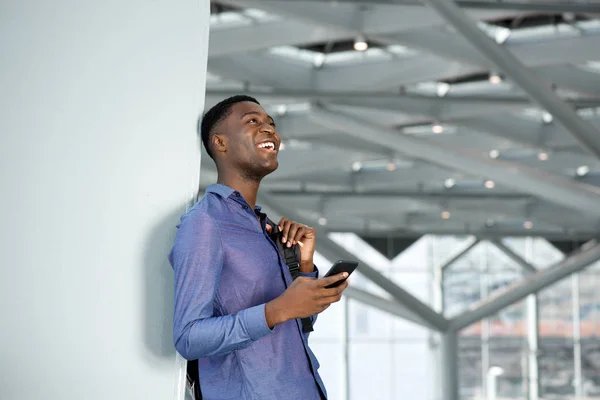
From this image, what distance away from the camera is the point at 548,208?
42.0 m

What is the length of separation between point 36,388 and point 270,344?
2.89 feet

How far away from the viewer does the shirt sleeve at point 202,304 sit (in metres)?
3.16

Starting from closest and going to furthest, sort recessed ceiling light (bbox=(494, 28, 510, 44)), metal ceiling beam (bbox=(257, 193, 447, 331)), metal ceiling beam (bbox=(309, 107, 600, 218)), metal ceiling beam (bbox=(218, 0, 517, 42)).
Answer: metal ceiling beam (bbox=(218, 0, 517, 42)), metal ceiling beam (bbox=(309, 107, 600, 218)), recessed ceiling light (bbox=(494, 28, 510, 44)), metal ceiling beam (bbox=(257, 193, 447, 331))

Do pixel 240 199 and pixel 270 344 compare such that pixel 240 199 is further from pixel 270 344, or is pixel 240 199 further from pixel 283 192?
pixel 283 192

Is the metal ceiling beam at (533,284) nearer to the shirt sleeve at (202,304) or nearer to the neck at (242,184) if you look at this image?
the neck at (242,184)

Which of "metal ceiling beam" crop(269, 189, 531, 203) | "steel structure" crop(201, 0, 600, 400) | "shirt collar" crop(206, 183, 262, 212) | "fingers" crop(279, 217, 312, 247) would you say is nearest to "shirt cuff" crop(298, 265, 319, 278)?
"fingers" crop(279, 217, 312, 247)

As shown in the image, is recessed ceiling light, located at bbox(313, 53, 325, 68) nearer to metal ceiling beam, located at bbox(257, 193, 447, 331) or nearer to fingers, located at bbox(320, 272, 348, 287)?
metal ceiling beam, located at bbox(257, 193, 447, 331)

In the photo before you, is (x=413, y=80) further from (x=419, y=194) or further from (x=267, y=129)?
(x=267, y=129)

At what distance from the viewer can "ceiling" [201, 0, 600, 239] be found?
58.5 feet

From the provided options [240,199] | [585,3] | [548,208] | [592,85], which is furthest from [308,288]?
[548,208]

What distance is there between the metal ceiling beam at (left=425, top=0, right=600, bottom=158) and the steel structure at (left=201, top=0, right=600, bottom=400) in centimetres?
2

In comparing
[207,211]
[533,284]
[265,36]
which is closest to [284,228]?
[207,211]

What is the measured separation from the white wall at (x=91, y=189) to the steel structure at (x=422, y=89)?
35.3 ft

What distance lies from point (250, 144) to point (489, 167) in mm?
17381
